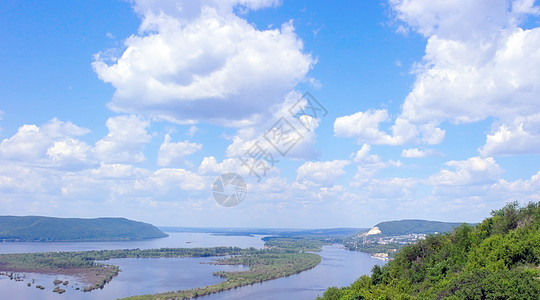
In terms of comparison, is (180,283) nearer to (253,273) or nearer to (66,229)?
(253,273)

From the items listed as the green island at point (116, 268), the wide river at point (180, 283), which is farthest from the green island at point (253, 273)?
the wide river at point (180, 283)

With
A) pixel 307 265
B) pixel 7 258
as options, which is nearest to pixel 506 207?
pixel 307 265

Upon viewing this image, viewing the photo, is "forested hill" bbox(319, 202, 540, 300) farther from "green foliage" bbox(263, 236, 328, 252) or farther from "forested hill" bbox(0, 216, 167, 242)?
"forested hill" bbox(0, 216, 167, 242)

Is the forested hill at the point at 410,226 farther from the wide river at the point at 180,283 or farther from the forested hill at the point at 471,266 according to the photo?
the forested hill at the point at 471,266

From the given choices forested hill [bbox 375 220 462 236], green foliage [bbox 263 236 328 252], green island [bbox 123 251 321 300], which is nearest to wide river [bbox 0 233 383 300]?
green island [bbox 123 251 321 300]

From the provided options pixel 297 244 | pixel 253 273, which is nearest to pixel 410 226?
pixel 297 244

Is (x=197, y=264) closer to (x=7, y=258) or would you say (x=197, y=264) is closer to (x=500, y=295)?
(x=7, y=258)
